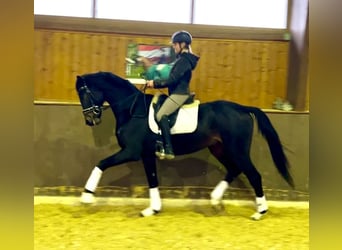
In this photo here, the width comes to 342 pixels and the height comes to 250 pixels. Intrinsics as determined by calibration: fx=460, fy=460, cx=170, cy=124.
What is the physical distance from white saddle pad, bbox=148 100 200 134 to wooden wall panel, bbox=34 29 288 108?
3.06ft

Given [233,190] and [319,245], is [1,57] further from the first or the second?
[233,190]

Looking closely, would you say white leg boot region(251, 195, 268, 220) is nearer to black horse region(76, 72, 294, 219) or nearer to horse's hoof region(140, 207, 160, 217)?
black horse region(76, 72, 294, 219)

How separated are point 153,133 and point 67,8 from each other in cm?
179

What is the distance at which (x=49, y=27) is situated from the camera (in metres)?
4.66

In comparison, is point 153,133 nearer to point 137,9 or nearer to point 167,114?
point 167,114

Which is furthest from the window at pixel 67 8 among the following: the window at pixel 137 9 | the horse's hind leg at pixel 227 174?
the horse's hind leg at pixel 227 174

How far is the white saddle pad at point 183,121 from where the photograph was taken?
386 cm

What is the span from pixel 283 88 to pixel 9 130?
4.49m

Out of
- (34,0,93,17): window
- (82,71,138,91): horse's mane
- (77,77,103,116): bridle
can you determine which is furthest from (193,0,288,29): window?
(77,77,103,116): bridle

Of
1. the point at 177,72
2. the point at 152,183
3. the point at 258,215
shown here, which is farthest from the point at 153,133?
the point at 258,215

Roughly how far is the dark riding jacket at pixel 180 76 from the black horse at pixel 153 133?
9.1 inches

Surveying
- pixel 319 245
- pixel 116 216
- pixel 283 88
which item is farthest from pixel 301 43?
pixel 319 245

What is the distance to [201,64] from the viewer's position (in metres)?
4.80

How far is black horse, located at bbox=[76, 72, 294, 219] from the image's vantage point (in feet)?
12.6
